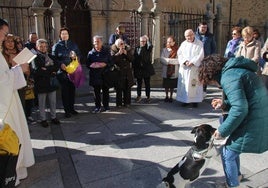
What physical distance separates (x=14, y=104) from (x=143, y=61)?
13.7 feet

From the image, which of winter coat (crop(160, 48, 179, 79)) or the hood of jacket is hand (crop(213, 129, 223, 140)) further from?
winter coat (crop(160, 48, 179, 79))

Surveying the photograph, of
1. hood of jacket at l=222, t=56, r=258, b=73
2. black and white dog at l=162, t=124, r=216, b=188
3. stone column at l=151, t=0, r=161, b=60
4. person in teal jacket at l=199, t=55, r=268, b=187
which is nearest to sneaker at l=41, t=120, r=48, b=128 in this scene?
black and white dog at l=162, t=124, r=216, b=188

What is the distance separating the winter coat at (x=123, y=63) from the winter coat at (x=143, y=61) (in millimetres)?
420

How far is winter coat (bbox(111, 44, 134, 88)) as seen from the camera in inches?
264

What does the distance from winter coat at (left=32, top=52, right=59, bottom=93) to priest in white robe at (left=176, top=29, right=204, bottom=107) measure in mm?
2948

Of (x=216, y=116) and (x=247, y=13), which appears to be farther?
(x=247, y=13)

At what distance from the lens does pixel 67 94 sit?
6.35m

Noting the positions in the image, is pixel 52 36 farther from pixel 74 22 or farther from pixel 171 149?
pixel 171 149

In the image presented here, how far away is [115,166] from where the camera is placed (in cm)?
400

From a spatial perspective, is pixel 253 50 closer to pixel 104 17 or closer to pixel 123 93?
pixel 123 93

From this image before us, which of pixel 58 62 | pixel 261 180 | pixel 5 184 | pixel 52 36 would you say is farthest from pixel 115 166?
pixel 52 36

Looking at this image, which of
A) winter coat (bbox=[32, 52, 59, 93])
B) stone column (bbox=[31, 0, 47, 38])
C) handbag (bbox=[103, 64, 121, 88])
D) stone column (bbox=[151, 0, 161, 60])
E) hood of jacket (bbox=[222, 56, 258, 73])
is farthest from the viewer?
stone column (bbox=[151, 0, 161, 60])

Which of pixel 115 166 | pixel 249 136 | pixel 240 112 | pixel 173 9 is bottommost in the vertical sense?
pixel 115 166

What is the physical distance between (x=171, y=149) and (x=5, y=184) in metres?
2.51
